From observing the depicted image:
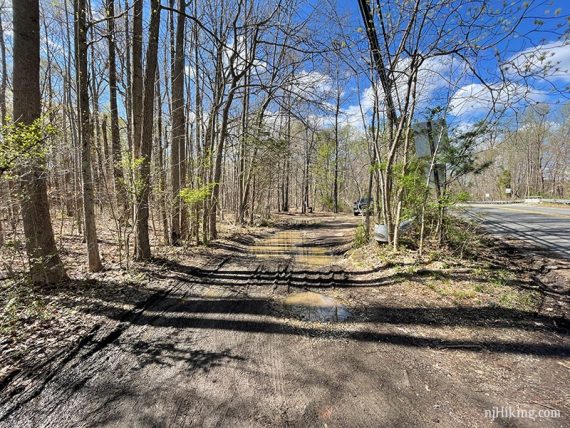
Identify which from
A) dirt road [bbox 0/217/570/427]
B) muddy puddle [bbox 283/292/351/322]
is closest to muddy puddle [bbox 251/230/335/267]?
muddy puddle [bbox 283/292/351/322]

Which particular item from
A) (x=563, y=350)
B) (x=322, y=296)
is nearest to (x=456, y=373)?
(x=563, y=350)

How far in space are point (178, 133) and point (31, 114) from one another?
496 centimetres

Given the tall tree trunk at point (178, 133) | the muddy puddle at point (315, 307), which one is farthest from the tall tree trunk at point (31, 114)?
the muddy puddle at point (315, 307)

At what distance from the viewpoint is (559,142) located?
29.8 metres

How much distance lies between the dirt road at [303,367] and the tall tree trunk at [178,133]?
430cm

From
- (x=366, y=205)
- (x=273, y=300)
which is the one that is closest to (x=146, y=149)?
(x=273, y=300)

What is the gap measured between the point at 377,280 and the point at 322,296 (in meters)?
1.43

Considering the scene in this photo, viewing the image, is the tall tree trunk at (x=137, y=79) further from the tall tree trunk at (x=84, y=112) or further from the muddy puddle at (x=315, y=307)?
the muddy puddle at (x=315, y=307)

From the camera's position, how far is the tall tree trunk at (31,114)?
4109 millimetres

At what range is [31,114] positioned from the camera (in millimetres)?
4145

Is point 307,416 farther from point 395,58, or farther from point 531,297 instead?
point 395,58

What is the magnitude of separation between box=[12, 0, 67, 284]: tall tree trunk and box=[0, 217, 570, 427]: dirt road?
1.87m

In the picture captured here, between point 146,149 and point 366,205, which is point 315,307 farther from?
point 366,205

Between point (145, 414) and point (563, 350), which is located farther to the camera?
point (563, 350)
